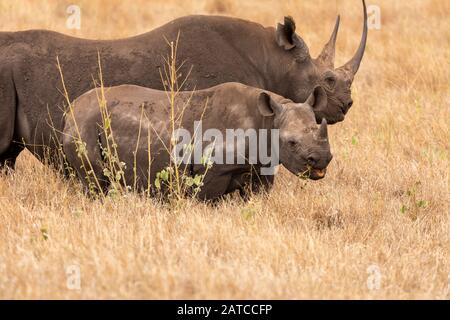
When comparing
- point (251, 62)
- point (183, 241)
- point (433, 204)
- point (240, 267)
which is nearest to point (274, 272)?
point (240, 267)

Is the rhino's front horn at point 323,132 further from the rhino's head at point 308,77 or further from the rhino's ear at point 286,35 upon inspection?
the rhino's ear at point 286,35

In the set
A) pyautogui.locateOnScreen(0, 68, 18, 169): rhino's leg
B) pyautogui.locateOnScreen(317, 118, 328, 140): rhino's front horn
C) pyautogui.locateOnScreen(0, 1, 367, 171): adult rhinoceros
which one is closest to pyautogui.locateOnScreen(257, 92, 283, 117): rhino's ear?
pyautogui.locateOnScreen(317, 118, 328, 140): rhino's front horn

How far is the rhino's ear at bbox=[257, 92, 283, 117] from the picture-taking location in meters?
7.21

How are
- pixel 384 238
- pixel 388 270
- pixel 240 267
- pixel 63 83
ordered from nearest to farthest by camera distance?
pixel 240 267 → pixel 388 270 → pixel 384 238 → pixel 63 83

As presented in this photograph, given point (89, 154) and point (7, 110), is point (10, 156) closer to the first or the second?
point (7, 110)

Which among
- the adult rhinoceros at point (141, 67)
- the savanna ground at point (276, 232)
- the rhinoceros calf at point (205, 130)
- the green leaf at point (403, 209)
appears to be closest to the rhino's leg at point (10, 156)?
the adult rhinoceros at point (141, 67)

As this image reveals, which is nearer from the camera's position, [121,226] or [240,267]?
[240,267]

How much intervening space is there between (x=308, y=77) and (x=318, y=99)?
1.37m

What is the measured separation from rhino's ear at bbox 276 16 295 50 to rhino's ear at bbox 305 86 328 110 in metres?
1.35

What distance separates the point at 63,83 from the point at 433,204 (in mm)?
3171

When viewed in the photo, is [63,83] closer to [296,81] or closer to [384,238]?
[296,81]

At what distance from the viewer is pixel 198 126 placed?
7375 mm

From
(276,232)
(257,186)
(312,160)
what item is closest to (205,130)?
(257,186)

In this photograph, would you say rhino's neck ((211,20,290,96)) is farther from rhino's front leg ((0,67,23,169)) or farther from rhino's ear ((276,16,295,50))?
rhino's front leg ((0,67,23,169))
